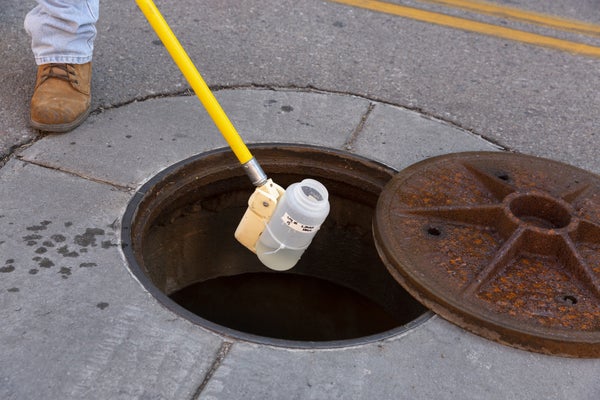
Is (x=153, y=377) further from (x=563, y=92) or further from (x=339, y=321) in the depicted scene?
(x=563, y=92)

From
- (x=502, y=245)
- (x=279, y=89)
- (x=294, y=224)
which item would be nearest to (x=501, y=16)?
(x=279, y=89)

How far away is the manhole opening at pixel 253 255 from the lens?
2295 mm

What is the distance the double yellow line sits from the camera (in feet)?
12.0

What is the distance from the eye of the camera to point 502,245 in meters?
1.98

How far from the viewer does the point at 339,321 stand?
3.33m

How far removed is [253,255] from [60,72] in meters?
1.03

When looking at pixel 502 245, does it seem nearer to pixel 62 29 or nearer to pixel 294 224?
pixel 294 224

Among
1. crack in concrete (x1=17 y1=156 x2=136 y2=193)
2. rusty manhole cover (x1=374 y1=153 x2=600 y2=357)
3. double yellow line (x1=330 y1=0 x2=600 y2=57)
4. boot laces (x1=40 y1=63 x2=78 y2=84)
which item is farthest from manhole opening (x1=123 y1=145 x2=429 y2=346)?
double yellow line (x1=330 y1=0 x2=600 y2=57)

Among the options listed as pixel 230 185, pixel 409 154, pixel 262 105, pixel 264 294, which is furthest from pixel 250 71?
pixel 264 294

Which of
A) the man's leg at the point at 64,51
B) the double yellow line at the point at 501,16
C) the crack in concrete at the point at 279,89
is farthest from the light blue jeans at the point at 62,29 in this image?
the double yellow line at the point at 501,16

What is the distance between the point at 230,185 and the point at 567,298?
122 centimetres

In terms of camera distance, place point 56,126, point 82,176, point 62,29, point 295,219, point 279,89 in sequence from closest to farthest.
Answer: point 295,219 → point 82,176 → point 56,126 → point 62,29 → point 279,89

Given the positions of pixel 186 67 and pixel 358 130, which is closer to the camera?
pixel 186 67

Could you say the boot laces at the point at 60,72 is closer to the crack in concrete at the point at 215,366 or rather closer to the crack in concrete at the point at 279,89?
the crack in concrete at the point at 279,89
